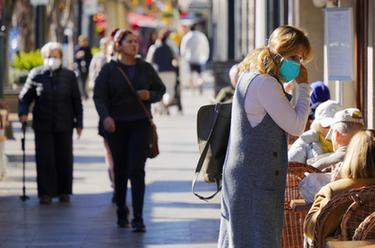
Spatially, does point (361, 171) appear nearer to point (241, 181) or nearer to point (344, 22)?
point (241, 181)

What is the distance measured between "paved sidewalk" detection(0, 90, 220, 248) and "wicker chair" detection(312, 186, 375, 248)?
14.1 feet

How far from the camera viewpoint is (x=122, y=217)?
13.2 m

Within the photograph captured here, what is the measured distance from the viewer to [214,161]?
8719 millimetres

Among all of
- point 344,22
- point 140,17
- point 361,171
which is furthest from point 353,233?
point 140,17

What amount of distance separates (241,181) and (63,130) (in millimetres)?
7172

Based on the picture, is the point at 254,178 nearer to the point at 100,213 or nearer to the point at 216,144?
the point at 216,144

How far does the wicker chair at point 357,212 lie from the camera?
7.49 m

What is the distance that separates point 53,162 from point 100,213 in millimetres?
1246

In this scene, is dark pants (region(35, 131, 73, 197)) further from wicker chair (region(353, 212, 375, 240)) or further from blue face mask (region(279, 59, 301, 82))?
wicker chair (region(353, 212, 375, 240))

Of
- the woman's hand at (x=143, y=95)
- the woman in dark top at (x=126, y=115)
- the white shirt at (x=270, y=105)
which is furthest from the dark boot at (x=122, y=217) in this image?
the white shirt at (x=270, y=105)

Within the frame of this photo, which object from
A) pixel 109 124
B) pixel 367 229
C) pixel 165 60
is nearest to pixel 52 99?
pixel 109 124

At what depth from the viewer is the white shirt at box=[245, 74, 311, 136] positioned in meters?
7.92

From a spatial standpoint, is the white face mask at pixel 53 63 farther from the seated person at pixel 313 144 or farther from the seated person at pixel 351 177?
the seated person at pixel 351 177

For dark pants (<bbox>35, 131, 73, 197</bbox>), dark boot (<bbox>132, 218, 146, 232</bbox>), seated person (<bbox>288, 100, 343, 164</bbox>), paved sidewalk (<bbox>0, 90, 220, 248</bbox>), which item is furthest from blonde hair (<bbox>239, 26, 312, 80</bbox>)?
dark pants (<bbox>35, 131, 73, 197</bbox>)
